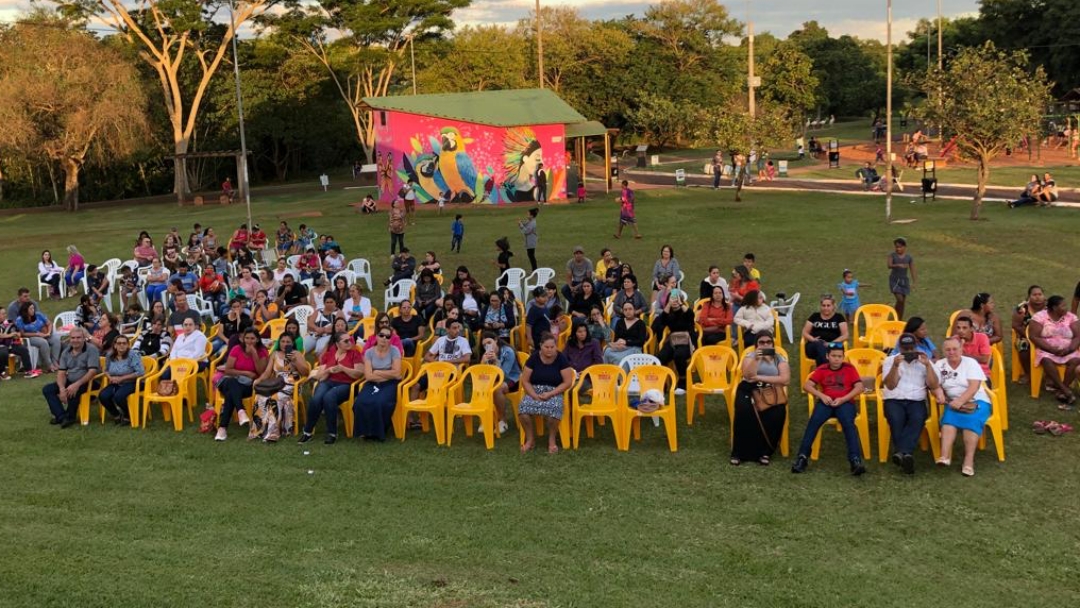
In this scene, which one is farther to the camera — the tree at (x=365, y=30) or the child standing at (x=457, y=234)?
the tree at (x=365, y=30)

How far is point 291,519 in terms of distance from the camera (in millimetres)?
7758

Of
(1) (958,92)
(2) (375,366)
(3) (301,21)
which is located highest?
(3) (301,21)

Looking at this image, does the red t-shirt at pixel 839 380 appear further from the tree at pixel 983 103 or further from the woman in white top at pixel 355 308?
the tree at pixel 983 103

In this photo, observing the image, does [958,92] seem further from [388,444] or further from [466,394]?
[388,444]

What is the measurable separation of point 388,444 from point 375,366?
0.91 metres

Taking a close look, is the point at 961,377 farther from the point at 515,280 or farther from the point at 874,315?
the point at 515,280

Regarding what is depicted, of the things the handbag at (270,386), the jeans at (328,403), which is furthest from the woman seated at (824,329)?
the handbag at (270,386)

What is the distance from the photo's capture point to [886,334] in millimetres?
11211

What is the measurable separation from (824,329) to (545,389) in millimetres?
3455

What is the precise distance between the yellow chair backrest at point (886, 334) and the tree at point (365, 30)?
4146 centimetres

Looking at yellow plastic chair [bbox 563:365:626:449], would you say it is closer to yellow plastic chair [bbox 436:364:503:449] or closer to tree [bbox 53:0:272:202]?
yellow plastic chair [bbox 436:364:503:449]

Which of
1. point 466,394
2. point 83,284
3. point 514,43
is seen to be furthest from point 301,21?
point 466,394

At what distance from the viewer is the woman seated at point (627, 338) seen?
10953 mm

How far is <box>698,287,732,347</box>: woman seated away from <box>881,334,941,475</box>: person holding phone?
2.91m
